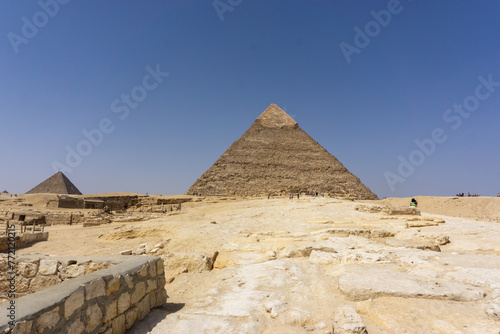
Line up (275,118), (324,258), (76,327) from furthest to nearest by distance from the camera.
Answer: (275,118)
(324,258)
(76,327)

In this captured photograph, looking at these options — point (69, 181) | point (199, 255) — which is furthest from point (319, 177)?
point (199, 255)

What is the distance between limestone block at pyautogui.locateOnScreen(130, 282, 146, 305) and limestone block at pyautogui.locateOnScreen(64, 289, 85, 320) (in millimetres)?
572

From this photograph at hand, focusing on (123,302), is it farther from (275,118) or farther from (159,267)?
(275,118)

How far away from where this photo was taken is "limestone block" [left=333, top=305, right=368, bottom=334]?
6.63ft

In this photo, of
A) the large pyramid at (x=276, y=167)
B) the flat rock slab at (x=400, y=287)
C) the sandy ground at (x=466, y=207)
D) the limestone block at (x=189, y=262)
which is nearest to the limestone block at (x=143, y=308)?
the limestone block at (x=189, y=262)

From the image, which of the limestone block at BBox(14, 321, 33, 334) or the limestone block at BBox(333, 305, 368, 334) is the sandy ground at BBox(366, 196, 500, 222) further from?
the limestone block at BBox(14, 321, 33, 334)

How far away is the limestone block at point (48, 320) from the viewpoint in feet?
5.40

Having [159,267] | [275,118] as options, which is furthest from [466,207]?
[275,118]

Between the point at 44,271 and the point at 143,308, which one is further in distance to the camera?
the point at 44,271

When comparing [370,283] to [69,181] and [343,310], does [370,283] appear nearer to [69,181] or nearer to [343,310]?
[343,310]

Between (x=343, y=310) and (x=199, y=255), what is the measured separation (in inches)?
107

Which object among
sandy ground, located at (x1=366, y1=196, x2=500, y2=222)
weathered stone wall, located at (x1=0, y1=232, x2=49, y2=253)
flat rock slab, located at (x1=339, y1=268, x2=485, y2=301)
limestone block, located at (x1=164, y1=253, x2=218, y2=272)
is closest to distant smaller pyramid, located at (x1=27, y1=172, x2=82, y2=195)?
weathered stone wall, located at (x1=0, y1=232, x2=49, y2=253)

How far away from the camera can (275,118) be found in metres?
86.1

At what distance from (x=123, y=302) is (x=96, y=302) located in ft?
0.96
